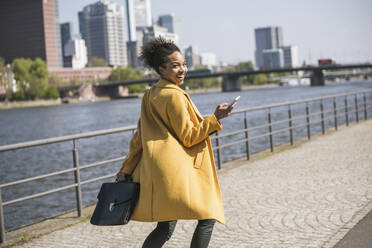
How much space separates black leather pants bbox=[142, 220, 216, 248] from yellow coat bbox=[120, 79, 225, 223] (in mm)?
93

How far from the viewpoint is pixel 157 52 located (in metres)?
3.29

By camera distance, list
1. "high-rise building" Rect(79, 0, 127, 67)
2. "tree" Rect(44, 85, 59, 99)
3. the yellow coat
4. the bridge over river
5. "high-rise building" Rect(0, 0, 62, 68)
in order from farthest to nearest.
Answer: "high-rise building" Rect(79, 0, 127, 67) < "high-rise building" Rect(0, 0, 62, 68) < "tree" Rect(44, 85, 59, 99) < the bridge over river < the yellow coat

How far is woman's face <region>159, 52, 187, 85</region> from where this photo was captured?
3225 mm

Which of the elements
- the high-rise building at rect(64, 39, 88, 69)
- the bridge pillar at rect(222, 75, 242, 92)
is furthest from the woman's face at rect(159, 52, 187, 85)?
the high-rise building at rect(64, 39, 88, 69)

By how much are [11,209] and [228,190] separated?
6.91 meters

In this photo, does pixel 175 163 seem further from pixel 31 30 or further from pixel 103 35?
pixel 103 35

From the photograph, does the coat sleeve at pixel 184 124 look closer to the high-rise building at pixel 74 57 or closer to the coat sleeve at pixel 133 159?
the coat sleeve at pixel 133 159

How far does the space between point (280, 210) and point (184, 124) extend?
9.99 feet

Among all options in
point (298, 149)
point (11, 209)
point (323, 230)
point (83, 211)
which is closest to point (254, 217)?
point (323, 230)

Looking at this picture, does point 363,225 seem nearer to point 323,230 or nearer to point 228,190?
point 323,230

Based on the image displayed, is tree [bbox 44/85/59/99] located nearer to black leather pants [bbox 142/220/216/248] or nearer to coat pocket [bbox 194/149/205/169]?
black leather pants [bbox 142/220/216/248]

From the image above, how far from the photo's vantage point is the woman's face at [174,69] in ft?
10.6

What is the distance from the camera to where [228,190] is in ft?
23.9

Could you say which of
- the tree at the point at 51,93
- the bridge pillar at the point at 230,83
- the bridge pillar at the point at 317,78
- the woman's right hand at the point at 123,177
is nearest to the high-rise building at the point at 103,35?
the tree at the point at 51,93
